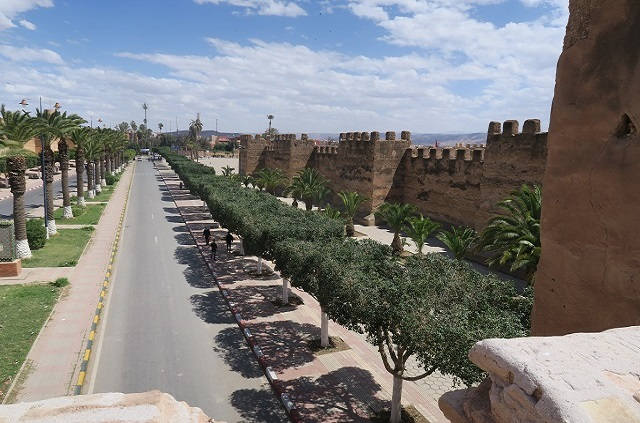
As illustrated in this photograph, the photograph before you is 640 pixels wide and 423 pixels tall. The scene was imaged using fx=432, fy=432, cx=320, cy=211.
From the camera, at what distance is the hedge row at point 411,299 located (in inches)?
339

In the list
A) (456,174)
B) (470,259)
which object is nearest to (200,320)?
(470,259)

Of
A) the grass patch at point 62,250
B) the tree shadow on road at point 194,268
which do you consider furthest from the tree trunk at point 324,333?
the grass patch at point 62,250

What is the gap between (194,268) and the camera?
25000 millimetres

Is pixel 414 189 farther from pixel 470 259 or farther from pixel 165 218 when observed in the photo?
pixel 165 218

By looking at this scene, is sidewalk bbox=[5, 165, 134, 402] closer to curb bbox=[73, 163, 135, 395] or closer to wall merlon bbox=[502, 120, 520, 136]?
curb bbox=[73, 163, 135, 395]

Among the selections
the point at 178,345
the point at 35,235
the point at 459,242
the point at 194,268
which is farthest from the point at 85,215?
the point at 459,242

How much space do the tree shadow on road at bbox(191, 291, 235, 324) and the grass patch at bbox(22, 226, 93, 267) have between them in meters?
8.84

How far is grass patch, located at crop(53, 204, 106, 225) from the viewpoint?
35.9m

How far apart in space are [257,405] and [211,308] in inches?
297

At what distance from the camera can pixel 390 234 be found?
3425 centimetres

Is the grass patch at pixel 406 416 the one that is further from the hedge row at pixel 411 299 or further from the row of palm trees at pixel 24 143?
the row of palm trees at pixel 24 143

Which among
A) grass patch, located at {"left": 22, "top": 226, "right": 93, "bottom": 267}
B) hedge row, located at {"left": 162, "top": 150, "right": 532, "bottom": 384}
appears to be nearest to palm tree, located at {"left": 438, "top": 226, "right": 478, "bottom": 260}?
hedge row, located at {"left": 162, "top": 150, "right": 532, "bottom": 384}

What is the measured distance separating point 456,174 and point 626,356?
98.2 feet

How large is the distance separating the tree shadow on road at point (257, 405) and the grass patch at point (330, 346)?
282cm
